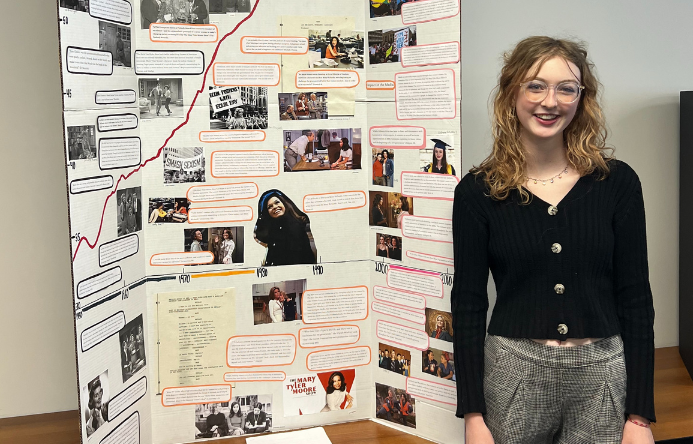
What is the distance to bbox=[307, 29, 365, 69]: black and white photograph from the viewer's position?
2014 mm

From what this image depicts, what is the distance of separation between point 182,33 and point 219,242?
0.65 m

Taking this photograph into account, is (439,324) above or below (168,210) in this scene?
below

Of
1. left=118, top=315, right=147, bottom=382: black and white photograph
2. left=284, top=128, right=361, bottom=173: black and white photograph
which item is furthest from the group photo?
left=118, top=315, right=147, bottom=382: black and white photograph

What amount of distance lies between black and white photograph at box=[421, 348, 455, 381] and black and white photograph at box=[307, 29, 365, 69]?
37.6 inches

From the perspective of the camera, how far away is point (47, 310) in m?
2.15

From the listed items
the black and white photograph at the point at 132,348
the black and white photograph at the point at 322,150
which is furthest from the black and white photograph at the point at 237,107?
the black and white photograph at the point at 132,348

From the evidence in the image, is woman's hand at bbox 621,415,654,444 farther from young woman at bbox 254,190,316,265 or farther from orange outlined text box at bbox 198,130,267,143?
orange outlined text box at bbox 198,130,267,143

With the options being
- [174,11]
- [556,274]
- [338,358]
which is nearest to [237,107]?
[174,11]

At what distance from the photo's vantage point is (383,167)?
206cm

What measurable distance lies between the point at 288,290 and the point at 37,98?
1.04m

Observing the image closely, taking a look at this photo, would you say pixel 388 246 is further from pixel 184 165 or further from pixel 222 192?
pixel 184 165

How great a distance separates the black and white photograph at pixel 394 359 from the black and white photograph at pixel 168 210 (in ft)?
2.56

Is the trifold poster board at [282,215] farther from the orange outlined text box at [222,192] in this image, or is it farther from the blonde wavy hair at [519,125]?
the blonde wavy hair at [519,125]

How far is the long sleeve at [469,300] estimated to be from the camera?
4.87ft
